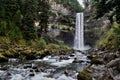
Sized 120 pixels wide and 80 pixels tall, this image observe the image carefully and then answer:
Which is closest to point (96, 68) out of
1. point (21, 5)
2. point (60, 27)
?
point (21, 5)

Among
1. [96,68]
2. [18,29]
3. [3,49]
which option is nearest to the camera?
[96,68]

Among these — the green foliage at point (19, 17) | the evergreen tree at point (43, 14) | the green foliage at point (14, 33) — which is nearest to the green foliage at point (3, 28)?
the green foliage at point (19, 17)

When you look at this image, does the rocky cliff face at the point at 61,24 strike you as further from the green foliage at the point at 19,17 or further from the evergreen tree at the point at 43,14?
the green foliage at the point at 19,17

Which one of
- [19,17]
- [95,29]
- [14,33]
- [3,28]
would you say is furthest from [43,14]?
[95,29]

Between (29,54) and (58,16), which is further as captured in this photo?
(58,16)

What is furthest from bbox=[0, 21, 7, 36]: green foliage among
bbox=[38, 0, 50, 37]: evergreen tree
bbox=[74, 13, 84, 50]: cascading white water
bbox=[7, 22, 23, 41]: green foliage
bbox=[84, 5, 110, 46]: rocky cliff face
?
bbox=[84, 5, 110, 46]: rocky cliff face

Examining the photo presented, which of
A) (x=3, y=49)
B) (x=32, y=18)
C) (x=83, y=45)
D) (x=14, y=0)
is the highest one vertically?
(x=14, y=0)

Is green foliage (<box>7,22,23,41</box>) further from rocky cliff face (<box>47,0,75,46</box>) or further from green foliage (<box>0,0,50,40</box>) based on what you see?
rocky cliff face (<box>47,0,75,46</box>)

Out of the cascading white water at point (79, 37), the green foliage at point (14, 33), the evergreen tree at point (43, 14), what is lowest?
the cascading white water at point (79, 37)

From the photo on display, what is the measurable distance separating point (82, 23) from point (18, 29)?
2657 centimetres

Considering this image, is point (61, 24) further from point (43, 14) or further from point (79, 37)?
point (43, 14)

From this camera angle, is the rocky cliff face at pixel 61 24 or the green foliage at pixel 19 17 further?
the rocky cliff face at pixel 61 24

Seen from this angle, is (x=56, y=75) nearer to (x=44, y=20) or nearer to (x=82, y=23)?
(x=44, y=20)

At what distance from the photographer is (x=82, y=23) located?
76.4 metres
